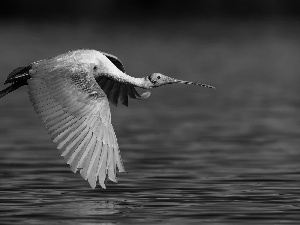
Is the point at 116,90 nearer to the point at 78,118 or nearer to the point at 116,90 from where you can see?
the point at 116,90

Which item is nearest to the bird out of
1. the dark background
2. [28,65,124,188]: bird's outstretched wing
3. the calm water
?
[28,65,124,188]: bird's outstretched wing

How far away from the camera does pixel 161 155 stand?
22.2 meters

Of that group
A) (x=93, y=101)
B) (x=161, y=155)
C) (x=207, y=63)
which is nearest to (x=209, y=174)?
(x=161, y=155)

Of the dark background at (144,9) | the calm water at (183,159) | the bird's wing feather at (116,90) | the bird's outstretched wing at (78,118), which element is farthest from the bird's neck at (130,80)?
the dark background at (144,9)

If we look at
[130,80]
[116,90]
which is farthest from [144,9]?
[130,80]

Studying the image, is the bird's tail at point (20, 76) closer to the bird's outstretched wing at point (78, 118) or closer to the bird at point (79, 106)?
the bird at point (79, 106)

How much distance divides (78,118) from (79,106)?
0.26 meters

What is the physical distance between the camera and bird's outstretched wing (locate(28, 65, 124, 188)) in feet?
49.9

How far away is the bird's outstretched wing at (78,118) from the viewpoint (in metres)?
15.2

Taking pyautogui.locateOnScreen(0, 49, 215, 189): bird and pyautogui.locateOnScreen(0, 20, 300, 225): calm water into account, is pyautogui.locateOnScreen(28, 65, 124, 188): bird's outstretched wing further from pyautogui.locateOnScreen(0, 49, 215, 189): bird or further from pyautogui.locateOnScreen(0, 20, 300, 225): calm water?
pyautogui.locateOnScreen(0, 20, 300, 225): calm water

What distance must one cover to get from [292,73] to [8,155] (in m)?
20.6

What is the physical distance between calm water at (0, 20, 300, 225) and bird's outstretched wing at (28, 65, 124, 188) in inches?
27.6

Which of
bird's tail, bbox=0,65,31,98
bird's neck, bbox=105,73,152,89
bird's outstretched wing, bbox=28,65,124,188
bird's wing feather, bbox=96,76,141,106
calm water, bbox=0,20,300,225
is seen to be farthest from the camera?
bird's wing feather, bbox=96,76,141,106

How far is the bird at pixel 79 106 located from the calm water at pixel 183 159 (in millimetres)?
735
